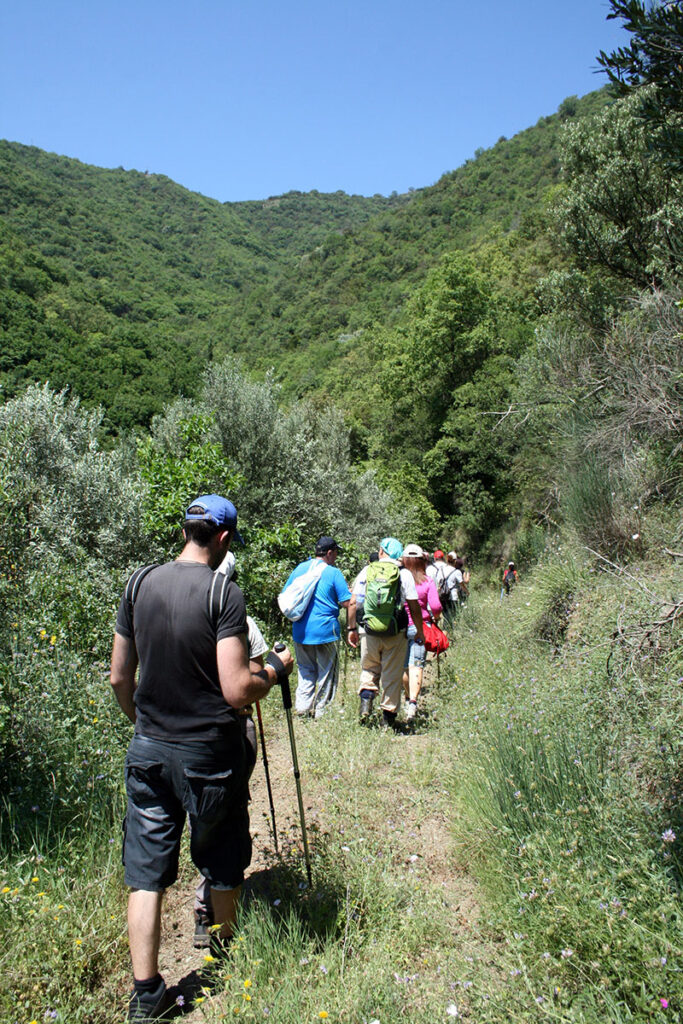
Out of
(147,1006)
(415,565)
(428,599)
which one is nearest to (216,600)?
(147,1006)

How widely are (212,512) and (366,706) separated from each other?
3.62 m

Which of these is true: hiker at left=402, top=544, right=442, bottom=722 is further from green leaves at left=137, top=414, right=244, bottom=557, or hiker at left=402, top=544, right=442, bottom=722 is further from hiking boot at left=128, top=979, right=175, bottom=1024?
hiking boot at left=128, top=979, right=175, bottom=1024

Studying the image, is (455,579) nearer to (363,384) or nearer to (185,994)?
(185,994)

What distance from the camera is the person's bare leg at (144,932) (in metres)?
2.35

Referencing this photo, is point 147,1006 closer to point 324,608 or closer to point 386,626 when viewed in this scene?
point 386,626

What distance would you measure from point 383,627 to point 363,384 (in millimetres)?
45923

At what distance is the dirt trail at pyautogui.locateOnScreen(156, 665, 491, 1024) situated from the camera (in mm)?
2881

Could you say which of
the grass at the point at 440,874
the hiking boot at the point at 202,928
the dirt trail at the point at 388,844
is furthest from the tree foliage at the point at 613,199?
the hiking boot at the point at 202,928

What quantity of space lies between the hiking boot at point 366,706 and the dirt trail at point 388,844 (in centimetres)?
69

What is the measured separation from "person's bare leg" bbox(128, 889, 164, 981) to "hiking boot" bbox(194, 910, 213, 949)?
51 cm

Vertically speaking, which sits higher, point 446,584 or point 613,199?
point 613,199

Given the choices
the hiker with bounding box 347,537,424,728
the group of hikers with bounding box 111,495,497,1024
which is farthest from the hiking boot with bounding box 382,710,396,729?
the group of hikers with bounding box 111,495,497,1024

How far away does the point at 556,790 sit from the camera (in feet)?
10.7

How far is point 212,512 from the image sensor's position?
267 centimetres
